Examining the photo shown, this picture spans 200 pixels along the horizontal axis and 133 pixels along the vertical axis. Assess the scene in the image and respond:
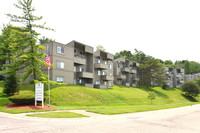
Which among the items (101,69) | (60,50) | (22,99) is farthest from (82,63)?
(22,99)

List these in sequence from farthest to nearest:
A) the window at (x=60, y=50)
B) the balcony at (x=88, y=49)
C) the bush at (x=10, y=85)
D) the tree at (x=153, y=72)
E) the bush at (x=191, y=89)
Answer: the tree at (x=153, y=72) → the bush at (x=191, y=89) → the balcony at (x=88, y=49) → the window at (x=60, y=50) → the bush at (x=10, y=85)

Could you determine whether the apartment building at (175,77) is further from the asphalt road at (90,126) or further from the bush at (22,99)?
the asphalt road at (90,126)

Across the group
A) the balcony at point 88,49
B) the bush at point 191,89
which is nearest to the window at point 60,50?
the balcony at point 88,49

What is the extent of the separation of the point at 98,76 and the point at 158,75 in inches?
1119

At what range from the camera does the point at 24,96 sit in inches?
749

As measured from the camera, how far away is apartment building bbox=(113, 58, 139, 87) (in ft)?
188

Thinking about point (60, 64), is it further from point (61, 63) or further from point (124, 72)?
point (124, 72)

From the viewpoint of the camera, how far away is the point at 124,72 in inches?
2437

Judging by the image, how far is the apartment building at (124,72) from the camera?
57.3 metres

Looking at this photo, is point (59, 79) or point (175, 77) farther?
point (175, 77)

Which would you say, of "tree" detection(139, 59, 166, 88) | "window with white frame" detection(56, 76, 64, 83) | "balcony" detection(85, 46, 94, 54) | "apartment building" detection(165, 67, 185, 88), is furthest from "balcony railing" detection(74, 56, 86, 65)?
"apartment building" detection(165, 67, 185, 88)

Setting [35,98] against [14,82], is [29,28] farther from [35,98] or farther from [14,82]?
[35,98]

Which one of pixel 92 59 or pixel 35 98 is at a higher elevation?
pixel 92 59

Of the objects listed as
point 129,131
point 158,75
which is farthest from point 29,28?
point 158,75
